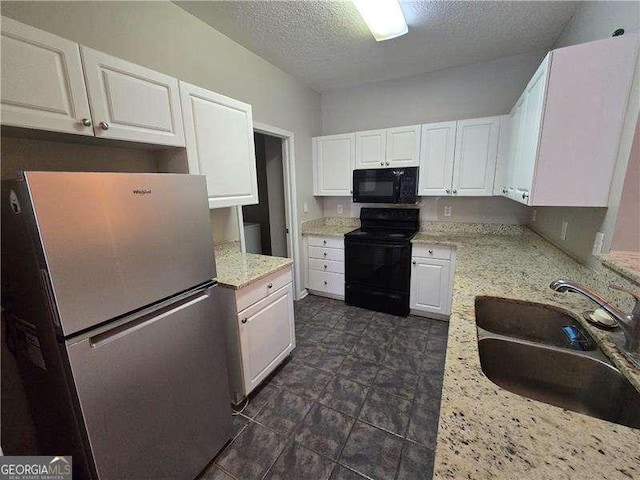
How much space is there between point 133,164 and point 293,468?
1945 millimetres

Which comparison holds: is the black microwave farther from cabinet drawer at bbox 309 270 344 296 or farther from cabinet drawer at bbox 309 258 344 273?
cabinet drawer at bbox 309 270 344 296

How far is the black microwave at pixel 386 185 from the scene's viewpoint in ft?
9.24

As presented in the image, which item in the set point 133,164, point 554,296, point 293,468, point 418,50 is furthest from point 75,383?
point 418,50

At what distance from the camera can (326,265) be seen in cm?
323

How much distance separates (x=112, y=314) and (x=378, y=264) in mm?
2360

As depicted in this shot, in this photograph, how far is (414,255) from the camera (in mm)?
2705

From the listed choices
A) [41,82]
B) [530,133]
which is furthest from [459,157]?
[41,82]

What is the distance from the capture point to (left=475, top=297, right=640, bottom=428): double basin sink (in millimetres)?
801

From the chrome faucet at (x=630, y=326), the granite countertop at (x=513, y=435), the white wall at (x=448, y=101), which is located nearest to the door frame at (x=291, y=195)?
the white wall at (x=448, y=101)

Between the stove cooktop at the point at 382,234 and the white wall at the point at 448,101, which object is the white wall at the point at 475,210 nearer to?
the white wall at the point at 448,101

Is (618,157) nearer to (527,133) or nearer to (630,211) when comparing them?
(630,211)

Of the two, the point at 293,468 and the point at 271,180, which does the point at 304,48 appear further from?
the point at 293,468

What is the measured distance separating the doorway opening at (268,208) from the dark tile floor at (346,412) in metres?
1.63

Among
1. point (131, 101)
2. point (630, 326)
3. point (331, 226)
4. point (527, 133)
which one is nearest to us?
point (630, 326)
